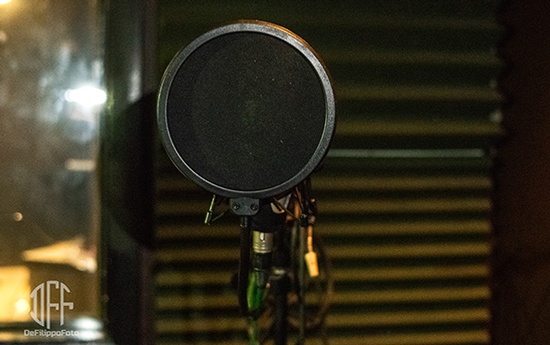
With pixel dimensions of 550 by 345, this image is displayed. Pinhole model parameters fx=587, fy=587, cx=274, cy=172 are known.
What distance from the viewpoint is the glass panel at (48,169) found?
2.07 meters

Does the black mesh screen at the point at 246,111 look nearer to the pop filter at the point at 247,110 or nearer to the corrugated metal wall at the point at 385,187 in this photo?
the pop filter at the point at 247,110

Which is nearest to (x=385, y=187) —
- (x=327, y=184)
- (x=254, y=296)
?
(x=327, y=184)

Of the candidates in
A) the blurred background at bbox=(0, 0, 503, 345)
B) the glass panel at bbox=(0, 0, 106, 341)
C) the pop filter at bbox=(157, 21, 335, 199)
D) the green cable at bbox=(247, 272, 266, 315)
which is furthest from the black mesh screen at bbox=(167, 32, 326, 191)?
the glass panel at bbox=(0, 0, 106, 341)

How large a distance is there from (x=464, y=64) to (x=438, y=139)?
11.7 inches

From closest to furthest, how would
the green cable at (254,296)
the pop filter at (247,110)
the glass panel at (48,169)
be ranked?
the pop filter at (247,110) < the green cable at (254,296) < the glass panel at (48,169)

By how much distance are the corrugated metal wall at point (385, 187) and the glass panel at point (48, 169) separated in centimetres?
29

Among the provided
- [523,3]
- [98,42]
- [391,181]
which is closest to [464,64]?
[523,3]

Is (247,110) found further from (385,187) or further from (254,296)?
(385,187)

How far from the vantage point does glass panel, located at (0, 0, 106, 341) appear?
6.79 ft

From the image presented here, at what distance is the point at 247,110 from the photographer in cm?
121

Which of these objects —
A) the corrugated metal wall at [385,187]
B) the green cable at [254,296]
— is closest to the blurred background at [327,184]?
the corrugated metal wall at [385,187]

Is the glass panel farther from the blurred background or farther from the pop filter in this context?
the pop filter

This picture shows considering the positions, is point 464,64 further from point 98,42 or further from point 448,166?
point 98,42

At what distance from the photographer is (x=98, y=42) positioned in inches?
80.1
